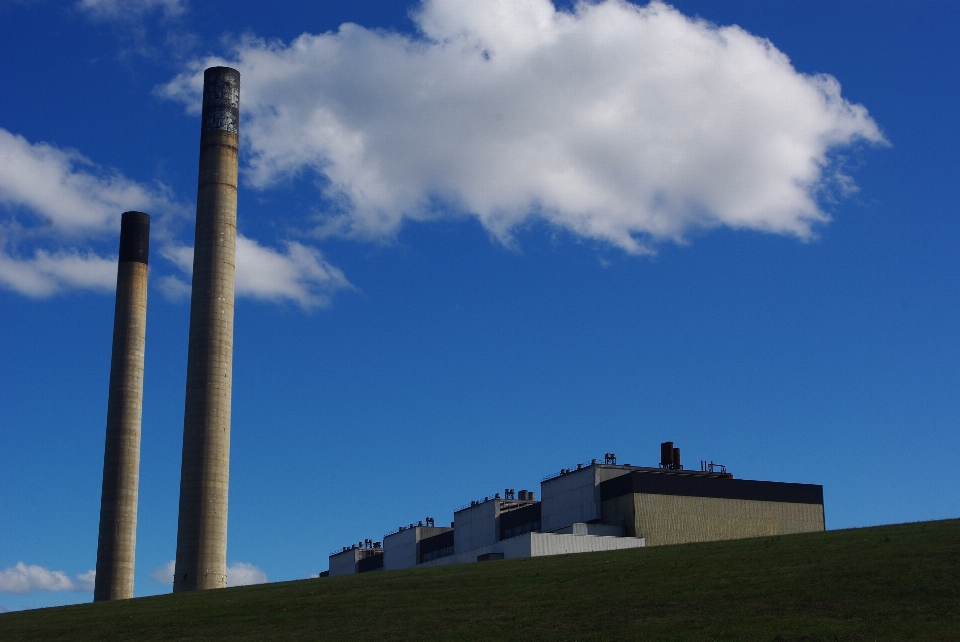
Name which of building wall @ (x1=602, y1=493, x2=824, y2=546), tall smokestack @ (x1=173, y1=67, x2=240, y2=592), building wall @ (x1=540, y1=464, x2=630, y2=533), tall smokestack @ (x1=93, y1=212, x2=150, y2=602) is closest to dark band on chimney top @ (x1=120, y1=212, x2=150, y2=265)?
tall smokestack @ (x1=93, y1=212, x2=150, y2=602)

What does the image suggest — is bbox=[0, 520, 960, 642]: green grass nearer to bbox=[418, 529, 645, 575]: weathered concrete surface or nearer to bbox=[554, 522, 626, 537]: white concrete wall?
bbox=[418, 529, 645, 575]: weathered concrete surface

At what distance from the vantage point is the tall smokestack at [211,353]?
2403 inches

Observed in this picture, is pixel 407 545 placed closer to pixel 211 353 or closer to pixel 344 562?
pixel 344 562

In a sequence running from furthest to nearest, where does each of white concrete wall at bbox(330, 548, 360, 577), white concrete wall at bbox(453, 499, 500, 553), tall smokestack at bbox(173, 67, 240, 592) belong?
white concrete wall at bbox(330, 548, 360, 577) < white concrete wall at bbox(453, 499, 500, 553) < tall smokestack at bbox(173, 67, 240, 592)

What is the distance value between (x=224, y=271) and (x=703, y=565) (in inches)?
1497

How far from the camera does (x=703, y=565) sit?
36469 millimetres

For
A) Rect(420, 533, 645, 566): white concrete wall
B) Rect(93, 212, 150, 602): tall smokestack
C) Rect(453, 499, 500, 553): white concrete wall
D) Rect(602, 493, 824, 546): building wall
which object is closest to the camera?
Rect(420, 533, 645, 566): white concrete wall

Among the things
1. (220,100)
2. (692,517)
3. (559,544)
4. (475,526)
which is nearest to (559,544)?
(559,544)

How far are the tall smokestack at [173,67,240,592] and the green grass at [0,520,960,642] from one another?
1421 centimetres

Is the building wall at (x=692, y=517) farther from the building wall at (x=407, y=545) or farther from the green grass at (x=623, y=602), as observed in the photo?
the building wall at (x=407, y=545)

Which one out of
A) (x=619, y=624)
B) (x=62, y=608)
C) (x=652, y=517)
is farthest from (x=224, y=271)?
(x=619, y=624)

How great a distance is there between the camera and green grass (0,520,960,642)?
2661 centimetres

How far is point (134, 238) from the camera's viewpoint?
253 ft

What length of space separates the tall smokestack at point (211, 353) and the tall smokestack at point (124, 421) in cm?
1172
